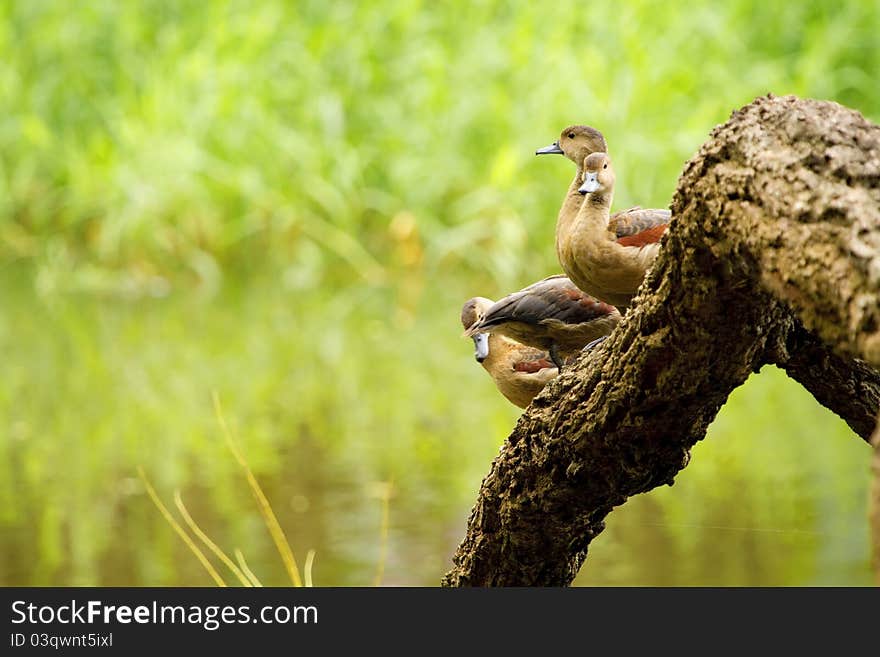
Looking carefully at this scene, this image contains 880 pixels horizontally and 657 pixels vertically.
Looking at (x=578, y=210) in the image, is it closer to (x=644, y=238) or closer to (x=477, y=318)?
(x=644, y=238)

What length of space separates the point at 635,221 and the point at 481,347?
384 mm

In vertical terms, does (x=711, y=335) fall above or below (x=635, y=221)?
below

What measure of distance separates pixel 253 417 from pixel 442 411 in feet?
1.62

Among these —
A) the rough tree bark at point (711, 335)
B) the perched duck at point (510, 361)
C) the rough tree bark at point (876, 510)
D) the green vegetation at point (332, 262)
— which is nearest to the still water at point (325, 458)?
the green vegetation at point (332, 262)

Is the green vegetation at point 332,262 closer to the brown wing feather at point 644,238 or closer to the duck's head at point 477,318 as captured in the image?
the duck's head at point 477,318

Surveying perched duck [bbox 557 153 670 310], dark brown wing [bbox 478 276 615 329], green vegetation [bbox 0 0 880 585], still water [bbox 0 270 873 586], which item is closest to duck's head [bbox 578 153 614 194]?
perched duck [bbox 557 153 670 310]

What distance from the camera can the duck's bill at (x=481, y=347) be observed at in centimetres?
195

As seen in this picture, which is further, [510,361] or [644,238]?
[510,361]

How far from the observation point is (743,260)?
1.31 meters

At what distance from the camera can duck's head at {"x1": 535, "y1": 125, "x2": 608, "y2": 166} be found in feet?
5.77

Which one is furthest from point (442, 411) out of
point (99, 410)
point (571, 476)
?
point (571, 476)

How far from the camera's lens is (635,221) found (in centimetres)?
164

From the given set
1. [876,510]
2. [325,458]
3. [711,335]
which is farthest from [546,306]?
[325,458]

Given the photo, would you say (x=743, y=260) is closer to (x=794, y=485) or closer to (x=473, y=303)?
(x=473, y=303)
